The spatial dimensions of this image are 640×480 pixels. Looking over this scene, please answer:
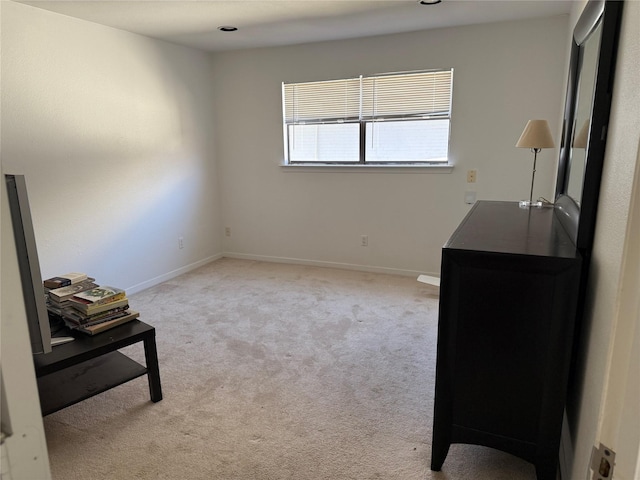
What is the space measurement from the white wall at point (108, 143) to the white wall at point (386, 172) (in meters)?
0.39

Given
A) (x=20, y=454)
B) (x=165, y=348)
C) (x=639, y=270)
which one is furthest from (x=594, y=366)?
(x=165, y=348)

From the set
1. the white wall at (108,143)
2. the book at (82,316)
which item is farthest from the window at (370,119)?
the book at (82,316)

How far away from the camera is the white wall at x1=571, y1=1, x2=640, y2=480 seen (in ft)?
2.07

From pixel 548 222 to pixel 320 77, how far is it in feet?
9.67

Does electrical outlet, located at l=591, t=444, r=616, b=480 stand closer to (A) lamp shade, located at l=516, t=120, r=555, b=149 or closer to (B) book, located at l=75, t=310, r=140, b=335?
(B) book, located at l=75, t=310, r=140, b=335

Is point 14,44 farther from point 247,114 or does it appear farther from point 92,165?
point 247,114

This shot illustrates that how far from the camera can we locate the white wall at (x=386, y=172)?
359 cm

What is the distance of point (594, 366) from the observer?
1228mm

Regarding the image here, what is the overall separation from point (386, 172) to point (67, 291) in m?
2.94

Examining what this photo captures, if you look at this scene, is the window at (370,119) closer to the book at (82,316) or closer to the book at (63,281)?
the book at (63,281)

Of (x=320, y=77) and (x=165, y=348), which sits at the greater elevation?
(x=320, y=77)

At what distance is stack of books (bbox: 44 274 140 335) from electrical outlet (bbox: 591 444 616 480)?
6.83 ft

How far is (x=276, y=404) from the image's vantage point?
219 centimetres

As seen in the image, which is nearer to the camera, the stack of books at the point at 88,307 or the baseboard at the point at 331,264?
the stack of books at the point at 88,307
